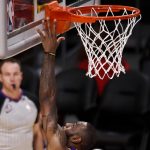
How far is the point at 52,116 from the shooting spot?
8.66ft

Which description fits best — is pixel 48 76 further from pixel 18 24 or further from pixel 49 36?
pixel 18 24

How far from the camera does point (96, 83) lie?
4.86 m

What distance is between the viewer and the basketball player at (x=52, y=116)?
96.6 inches

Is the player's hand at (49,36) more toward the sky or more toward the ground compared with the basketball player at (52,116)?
more toward the sky

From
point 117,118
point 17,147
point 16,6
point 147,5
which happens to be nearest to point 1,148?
point 17,147

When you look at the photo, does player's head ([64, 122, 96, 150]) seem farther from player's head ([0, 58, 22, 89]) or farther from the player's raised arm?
player's head ([0, 58, 22, 89])

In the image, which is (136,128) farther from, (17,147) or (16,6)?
(16,6)

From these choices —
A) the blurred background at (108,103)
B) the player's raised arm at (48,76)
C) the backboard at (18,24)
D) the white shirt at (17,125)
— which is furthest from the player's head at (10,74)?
the player's raised arm at (48,76)

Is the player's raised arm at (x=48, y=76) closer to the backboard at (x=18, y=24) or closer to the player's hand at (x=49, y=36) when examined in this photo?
the player's hand at (x=49, y=36)

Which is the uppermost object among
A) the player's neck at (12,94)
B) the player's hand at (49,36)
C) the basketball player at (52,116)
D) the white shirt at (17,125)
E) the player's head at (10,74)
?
A: the player's hand at (49,36)

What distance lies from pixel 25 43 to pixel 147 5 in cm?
518

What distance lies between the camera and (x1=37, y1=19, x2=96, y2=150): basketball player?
2453 millimetres

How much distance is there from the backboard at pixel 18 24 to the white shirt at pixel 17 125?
1395mm

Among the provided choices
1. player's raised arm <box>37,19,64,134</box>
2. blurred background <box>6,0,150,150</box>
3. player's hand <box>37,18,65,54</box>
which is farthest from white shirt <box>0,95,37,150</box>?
player's hand <box>37,18,65,54</box>
